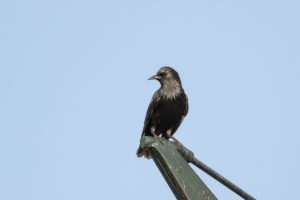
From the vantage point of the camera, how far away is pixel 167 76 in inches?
255

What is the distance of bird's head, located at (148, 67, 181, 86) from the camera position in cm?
640

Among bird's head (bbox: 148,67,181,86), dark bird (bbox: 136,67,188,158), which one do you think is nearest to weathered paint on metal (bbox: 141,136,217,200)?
dark bird (bbox: 136,67,188,158)

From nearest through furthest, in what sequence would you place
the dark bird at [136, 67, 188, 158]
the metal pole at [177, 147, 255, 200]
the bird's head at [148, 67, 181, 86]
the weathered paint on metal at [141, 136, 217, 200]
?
the weathered paint on metal at [141, 136, 217, 200]
the metal pole at [177, 147, 255, 200]
the dark bird at [136, 67, 188, 158]
the bird's head at [148, 67, 181, 86]

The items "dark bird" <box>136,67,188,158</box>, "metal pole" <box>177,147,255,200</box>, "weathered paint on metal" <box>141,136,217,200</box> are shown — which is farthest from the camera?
"dark bird" <box>136,67,188,158</box>

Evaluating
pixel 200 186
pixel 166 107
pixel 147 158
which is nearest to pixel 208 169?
pixel 200 186

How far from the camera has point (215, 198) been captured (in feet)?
9.59

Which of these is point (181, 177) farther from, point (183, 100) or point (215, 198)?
point (183, 100)

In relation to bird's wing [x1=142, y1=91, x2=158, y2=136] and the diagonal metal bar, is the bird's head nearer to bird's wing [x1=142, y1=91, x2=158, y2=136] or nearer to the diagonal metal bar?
bird's wing [x1=142, y1=91, x2=158, y2=136]

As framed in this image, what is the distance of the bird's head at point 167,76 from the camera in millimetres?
6402

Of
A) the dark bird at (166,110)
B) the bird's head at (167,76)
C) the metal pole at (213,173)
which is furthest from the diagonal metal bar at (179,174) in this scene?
the bird's head at (167,76)

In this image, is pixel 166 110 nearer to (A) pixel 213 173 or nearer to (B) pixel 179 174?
(A) pixel 213 173

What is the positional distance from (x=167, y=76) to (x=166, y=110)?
2.05ft

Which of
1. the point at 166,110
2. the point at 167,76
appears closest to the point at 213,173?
the point at 166,110

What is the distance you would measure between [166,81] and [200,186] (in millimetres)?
3513
